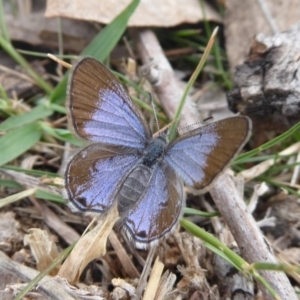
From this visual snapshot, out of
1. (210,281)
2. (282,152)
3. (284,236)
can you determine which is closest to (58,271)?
(210,281)

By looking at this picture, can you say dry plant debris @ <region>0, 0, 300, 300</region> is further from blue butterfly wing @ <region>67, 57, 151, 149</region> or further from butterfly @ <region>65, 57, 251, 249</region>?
blue butterfly wing @ <region>67, 57, 151, 149</region>

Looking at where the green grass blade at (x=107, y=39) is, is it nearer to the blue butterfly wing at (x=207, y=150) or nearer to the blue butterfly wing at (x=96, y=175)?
the blue butterfly wing at (x=96, y=175)

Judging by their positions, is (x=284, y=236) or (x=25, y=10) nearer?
(x=284, y=236)

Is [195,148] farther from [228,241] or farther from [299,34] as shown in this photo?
[299,34]

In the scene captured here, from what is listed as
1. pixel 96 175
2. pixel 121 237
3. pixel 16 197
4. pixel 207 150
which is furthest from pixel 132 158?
pixel 16 197

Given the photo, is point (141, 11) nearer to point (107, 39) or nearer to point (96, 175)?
point (107, 39)
